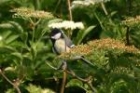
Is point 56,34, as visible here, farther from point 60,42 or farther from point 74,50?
point 74,50

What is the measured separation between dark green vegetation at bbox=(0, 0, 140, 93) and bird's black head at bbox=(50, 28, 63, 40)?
0.13 m

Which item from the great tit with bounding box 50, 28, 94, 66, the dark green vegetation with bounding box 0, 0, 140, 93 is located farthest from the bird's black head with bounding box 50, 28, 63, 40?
the dark green vegetation with bounding box 0, 0, 140, 93

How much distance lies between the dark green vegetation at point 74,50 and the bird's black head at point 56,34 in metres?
0.13

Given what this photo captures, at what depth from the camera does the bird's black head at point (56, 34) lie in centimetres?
509

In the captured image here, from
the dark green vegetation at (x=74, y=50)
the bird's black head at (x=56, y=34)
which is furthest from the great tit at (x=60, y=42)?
the dark green vegetation at (x=74, y=50)

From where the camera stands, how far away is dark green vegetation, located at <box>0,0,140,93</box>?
12.5ft

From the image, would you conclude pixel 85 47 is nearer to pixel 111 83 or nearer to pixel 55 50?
pixel 111 83

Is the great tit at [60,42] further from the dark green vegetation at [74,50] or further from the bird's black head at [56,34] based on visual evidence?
the dark green vegetation at [74,50]

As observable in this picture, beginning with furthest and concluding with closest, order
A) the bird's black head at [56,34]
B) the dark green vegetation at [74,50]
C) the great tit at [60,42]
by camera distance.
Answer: the bird's black head at [56,34], the great tit at [60,42], the dark green vegetation at [74,50]

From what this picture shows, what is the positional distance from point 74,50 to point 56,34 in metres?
1.44

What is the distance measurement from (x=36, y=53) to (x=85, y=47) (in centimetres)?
164

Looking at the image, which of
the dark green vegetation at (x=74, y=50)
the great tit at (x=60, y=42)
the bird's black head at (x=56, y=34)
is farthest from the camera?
the bird's black head at (x=56, y=34)

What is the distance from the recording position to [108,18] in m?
5.68

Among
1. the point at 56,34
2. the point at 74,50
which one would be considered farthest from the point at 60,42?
the point at 74,50
